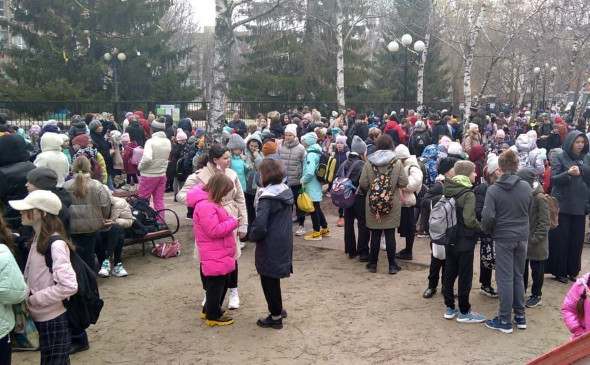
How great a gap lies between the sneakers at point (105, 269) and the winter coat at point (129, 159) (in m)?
5.91

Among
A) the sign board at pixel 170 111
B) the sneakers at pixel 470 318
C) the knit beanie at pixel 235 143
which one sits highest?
the sign board at pixel 170 111

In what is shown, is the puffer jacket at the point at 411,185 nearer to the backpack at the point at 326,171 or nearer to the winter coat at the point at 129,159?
the backpack at the point at 326,171

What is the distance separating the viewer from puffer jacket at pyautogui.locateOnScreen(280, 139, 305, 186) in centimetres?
887

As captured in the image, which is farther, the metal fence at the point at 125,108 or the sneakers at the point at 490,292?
the metal fence at the point at 125,108

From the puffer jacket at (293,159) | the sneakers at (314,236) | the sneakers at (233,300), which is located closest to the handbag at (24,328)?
the sneakers at (233,300)

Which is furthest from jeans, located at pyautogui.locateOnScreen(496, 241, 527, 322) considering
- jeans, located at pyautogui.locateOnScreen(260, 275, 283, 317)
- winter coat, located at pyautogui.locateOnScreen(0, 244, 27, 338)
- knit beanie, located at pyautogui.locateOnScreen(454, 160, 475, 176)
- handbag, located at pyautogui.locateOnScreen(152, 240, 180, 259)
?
handbag, located at pyautogui.locateOnScreen(152, 240, 180, 259)

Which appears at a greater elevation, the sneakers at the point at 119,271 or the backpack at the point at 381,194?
the backpack at the point at 381,194

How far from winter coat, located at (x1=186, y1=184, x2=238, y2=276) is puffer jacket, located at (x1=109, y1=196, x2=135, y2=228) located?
2.04 meters

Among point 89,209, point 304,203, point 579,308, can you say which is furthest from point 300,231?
point 579,308

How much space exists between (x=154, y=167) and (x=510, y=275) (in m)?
6.13

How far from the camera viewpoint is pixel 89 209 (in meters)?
6.42

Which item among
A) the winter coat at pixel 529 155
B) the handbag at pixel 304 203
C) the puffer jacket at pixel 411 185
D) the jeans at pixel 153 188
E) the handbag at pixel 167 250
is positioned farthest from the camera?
the jeans at pixel 153 188

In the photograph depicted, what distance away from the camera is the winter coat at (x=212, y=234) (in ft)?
17.4

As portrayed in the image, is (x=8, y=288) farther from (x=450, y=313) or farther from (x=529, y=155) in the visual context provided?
(x=529, y=155)
